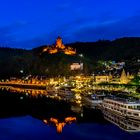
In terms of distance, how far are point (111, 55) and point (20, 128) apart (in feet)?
470

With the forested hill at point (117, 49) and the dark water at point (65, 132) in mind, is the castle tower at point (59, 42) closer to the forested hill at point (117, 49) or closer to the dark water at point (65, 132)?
the forested hill at point (117, 49)

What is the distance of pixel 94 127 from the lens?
1363 inches

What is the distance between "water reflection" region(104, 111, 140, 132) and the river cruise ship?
2.01 feet

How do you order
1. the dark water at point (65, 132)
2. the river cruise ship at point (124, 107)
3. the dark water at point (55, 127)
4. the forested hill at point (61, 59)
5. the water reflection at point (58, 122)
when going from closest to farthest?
the dark water at point (65, 132)
the dark water at point (55, 127)
the river cruise ship at point (124, 107)
the water reflection at point (58, 122)
the forested hill at point (61, 59)

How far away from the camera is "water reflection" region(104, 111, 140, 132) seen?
31644mm

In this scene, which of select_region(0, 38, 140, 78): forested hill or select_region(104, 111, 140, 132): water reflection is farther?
select_region(0, 38, 140, 78): forested hill

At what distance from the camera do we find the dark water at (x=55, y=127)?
3116 centimetres

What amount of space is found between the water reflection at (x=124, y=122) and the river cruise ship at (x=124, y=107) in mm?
613

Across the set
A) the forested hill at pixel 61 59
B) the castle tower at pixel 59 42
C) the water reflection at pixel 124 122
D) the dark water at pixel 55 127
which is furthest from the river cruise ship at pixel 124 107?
the castle tower at pixel 59 42

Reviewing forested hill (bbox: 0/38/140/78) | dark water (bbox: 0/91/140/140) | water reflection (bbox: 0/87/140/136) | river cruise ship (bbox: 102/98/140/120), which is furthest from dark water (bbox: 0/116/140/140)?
forested hill (bbox: 0/38/140/78)

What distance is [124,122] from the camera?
3453cm

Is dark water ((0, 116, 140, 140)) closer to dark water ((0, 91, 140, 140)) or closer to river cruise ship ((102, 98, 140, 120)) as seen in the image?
dark water ((0, 91, 140, 140))

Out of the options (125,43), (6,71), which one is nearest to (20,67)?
(6,71)

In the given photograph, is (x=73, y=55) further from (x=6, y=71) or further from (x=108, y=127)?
(x=108, y=127)
